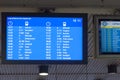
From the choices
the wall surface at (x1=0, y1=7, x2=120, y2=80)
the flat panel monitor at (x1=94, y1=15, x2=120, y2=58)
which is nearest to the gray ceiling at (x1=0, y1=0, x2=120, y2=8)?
the flat panel monitor at (x1=94, y1=15, x2=120, y2=58)

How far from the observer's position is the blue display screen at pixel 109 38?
3.48 m

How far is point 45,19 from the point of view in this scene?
3.40m

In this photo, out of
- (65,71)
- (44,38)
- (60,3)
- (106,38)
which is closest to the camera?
(44,38)

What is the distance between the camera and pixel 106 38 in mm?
3480

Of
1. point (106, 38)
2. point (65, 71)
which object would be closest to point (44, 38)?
point (106, 38)

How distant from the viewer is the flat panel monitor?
11.4ft

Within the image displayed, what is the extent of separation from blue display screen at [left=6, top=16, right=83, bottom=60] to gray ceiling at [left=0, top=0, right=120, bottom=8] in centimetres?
46

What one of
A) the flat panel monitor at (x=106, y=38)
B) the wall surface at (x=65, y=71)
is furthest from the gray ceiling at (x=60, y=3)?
the wall surface at (x=65, y=71)

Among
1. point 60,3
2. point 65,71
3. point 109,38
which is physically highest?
point 60,3

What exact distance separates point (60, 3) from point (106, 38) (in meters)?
0.73

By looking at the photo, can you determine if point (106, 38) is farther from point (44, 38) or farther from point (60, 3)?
point (60, 3)

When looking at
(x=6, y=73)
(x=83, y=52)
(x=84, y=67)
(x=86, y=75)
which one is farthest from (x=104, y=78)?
(x=83, y=52)

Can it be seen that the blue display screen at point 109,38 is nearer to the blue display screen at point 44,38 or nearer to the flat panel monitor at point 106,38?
the flat panel monitor at point 106,38

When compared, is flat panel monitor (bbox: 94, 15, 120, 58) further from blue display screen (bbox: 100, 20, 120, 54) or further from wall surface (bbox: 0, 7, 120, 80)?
wall surface (bbox: 0, 7, 120, 80)
